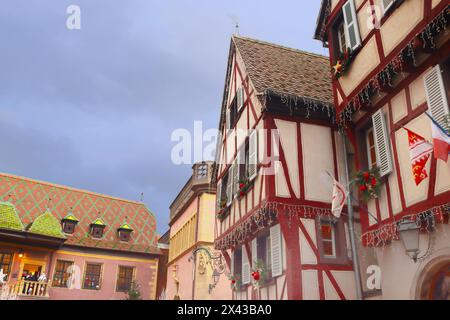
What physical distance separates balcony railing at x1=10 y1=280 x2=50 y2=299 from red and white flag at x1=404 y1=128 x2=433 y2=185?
21757 millimetres

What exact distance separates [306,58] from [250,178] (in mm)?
5484

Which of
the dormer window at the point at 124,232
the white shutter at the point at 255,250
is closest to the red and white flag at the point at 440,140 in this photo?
the white shutter at the point at 255,250

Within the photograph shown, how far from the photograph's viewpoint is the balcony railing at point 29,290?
73.2 ft

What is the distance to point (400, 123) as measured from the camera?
7.53 m

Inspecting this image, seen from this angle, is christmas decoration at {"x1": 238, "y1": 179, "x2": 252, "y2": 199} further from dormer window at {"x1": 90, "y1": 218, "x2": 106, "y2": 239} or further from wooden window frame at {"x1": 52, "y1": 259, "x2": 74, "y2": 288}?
dormer window at {"x1": 90, "y1": 218, "x2": 106, "y2": 239}

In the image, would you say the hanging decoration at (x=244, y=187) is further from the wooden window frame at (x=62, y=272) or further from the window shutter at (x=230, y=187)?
the wooden window frame at (x=62, y=272)

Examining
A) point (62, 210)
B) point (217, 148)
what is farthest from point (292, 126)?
point (62, 210)

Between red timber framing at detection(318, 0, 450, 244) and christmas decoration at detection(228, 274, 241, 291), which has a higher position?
red timber framing at detection(318, 0, 450, 244)

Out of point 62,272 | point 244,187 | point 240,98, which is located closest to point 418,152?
point 244,187

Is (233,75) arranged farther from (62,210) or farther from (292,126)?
(62,210)

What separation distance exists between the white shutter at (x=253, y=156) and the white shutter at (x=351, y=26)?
3.14 metres

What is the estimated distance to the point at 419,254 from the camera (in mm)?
6965

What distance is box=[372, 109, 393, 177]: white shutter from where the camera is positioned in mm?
7762

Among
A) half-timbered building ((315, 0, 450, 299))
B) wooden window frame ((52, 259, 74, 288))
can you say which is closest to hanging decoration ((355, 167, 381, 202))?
half-timbered building ((315, 0, 450, 299))
